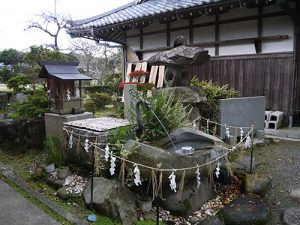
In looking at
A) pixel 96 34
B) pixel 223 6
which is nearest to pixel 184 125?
pixel 223 6

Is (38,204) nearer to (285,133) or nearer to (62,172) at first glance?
(62,172)

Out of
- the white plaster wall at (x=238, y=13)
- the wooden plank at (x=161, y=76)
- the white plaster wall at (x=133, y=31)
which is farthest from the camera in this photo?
the white plaster wall at (x=133, y=31)

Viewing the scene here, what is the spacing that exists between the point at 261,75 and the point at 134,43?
609 centimetres

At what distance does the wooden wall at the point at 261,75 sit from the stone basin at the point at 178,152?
5.05 m

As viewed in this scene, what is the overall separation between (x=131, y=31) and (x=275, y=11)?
6386 millimetres

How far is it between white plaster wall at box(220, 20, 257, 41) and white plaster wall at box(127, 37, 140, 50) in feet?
13.6

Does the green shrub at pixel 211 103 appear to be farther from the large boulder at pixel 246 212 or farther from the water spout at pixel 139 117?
the large boulder at pixel 246 212

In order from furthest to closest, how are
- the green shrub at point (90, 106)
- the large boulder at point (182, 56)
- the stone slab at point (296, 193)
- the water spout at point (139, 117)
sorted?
the green shrub at point (90, 106), the large boulder at point (182, 56), the water spout at point (139, 117), the stone slab at point (296, 193)

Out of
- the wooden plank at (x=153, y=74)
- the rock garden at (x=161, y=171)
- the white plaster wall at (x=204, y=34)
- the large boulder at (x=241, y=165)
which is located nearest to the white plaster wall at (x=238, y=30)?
the white plaster wall at (x=204, y=34)

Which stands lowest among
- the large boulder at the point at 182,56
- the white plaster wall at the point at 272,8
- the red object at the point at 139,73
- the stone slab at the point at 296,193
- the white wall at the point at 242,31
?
the stone slab at the point at 296,193

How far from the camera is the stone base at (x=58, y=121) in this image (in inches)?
253

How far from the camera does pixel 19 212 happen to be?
403 cm

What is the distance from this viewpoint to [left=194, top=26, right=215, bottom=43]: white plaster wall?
393 inches

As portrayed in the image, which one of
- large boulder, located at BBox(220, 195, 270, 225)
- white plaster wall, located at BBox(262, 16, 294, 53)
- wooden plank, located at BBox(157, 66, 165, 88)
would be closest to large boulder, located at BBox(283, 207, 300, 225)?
large boulder, located at BBox(220, 195, 270, 225)
